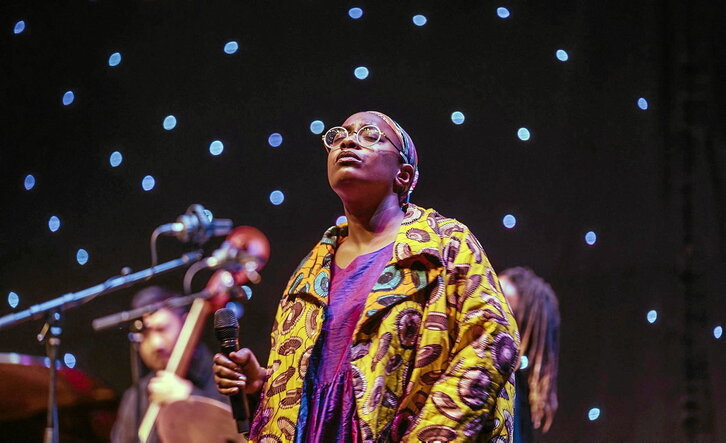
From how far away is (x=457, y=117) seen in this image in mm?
3371

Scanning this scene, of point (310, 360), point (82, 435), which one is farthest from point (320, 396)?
point (82, 435)

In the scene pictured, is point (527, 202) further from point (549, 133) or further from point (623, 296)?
point (623, 296)

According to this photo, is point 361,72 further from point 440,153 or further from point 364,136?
point 364,136

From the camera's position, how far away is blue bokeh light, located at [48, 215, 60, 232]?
3.42 metres

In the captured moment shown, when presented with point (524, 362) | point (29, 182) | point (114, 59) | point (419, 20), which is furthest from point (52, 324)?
point (419, 20)

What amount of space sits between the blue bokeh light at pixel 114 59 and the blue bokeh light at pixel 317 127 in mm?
938

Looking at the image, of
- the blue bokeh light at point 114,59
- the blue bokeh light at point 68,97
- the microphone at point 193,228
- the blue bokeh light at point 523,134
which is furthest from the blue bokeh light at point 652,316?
the blue bokeh light at point 68,97

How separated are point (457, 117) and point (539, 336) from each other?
1.00m

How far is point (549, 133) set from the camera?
11.2 ft

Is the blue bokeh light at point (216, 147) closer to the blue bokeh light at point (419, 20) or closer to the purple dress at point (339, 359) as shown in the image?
the blue bokeh light at point (419, 20)

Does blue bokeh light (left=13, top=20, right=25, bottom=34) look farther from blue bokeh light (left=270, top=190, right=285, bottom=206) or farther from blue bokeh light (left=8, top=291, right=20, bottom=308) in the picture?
blue bokeh light (left=270, top=190, right=285, bottom=206)

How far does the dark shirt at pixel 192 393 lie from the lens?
120 inches

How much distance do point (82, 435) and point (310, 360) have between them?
1709mm

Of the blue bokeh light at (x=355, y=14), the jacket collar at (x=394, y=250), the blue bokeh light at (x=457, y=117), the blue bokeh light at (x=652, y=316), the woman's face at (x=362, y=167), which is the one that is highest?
the blue bokeh light at (x=355, y=14)
